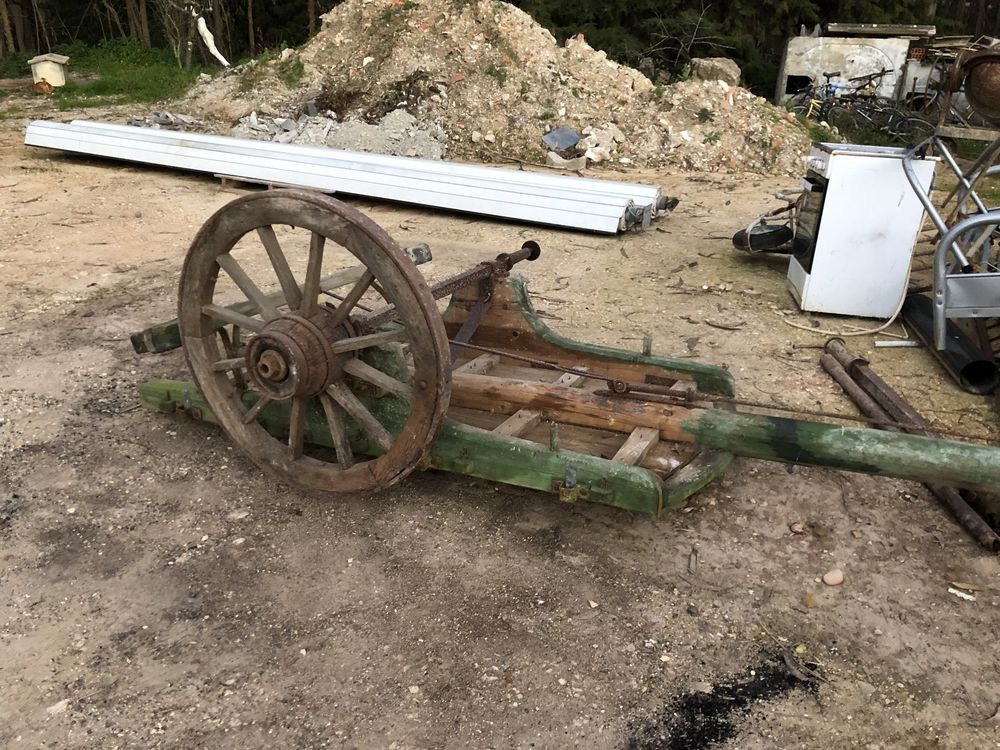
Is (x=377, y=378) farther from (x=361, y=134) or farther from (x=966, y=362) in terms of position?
(x=361, y=134)

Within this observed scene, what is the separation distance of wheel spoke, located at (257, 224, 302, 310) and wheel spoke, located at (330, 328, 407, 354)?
29 cm

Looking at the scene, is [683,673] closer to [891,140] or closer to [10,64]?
[891,140]

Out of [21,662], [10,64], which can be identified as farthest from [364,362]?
[10,64]

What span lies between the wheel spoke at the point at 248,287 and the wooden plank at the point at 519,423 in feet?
3.41

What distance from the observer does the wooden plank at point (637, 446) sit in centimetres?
314

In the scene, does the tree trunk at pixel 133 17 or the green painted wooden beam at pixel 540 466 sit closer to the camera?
the green painted wooden beam at pixel 540 466

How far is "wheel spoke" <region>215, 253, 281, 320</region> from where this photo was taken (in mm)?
3236

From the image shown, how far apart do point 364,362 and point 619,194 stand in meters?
5.97

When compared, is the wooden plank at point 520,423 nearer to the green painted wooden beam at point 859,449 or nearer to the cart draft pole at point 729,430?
the cart draft pole at point 729,430

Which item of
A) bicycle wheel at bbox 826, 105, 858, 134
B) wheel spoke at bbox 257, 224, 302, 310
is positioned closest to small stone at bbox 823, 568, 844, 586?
wheel spoke at bbox 257, 224, 302, 310

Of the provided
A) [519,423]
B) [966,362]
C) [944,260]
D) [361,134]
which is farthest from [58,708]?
[361,134]

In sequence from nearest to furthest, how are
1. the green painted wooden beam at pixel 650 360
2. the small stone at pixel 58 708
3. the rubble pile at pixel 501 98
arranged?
1. the small stone at pixel 58 708
2. the green painted wooden beam at pixel 650 360
3. the rubble pile at pixel 501 98

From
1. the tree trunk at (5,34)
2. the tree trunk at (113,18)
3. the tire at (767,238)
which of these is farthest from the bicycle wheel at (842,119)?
the tree trunk at (5,34)

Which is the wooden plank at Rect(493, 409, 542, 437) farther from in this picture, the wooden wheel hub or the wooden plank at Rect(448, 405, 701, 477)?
the wooden wheel hub
